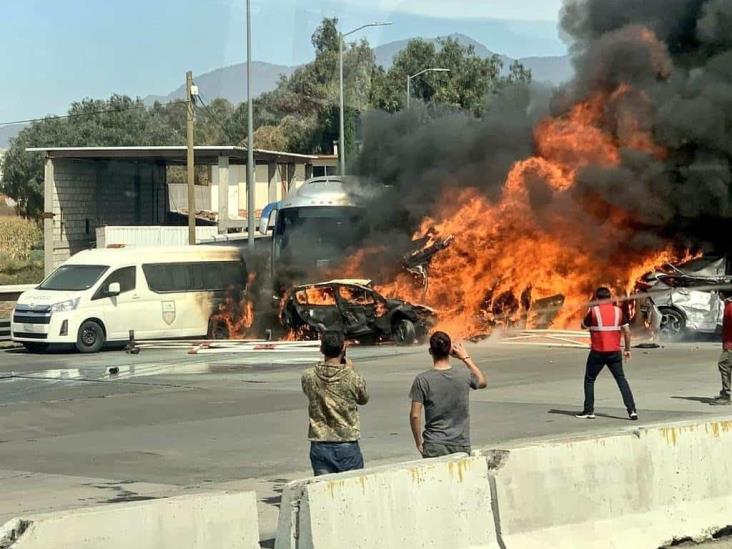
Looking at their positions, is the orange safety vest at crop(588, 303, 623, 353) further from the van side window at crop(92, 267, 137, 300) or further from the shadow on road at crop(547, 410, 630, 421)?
the van side window at crop(92, 267, 137, 300)

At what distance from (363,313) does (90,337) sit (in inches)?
218

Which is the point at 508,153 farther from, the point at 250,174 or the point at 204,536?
the point at 204,536

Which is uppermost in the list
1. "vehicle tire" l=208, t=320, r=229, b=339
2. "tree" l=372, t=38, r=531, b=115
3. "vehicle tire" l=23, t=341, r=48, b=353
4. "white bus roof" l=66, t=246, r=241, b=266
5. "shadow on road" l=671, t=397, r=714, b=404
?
"tree" l=372, t=38, r=531, b=115

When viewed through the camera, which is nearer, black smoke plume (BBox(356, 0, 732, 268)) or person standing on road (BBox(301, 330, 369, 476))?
person standing on road (BBox(301, 330, 369, 476))

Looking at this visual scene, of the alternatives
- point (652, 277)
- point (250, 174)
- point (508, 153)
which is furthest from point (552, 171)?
point (250, 174)

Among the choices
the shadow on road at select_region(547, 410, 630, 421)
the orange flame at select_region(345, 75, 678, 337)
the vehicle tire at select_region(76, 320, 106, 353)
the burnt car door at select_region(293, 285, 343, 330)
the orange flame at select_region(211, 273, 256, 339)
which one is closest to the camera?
the shadow on road at select_region(547, 410, 630, 421)

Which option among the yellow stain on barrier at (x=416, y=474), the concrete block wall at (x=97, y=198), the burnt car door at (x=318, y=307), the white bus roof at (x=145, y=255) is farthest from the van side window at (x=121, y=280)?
the concrete block wall at (x=97, y=198)

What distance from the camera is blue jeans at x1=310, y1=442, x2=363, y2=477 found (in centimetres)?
735

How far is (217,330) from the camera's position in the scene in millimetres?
A: 25766

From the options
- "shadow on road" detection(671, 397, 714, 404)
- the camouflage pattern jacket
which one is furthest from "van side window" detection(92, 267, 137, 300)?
the camouflage pattern jacket

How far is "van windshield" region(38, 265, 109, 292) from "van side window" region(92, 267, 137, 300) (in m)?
0.20

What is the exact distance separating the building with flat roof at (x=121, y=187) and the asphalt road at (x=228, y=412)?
23.4 meters

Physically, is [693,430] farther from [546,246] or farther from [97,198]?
[97,198]

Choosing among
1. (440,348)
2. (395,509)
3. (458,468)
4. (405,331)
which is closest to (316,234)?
(405,331)
